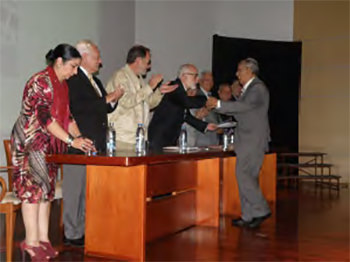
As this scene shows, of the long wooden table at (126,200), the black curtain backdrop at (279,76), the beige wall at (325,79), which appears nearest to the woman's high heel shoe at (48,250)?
the long wooden table at (126,200)

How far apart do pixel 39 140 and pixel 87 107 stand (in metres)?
0.78

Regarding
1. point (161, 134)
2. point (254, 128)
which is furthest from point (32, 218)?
point (254, 128)

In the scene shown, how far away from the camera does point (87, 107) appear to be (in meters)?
4.11

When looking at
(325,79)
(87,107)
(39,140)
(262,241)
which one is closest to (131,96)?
(87,107)

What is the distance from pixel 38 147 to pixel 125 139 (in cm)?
128

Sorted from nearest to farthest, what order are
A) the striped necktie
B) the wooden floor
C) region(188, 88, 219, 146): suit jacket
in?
the wooden floor < the striped necktie < region(188, 88, 219, 146): suit jacket

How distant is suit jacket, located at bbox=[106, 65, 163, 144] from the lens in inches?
177

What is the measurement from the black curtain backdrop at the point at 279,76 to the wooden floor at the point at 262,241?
359 centimetres

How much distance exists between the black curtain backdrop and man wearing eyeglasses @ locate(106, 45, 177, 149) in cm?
455

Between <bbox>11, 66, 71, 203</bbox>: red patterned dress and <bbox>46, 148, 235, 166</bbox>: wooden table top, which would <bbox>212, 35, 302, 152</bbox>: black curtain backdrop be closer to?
<bbox>46, 148, 235, 166</bbox>: wooden table top

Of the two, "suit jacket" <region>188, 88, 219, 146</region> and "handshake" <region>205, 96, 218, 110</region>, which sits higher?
"handshake" <region>205, 96, 218, 110</region>

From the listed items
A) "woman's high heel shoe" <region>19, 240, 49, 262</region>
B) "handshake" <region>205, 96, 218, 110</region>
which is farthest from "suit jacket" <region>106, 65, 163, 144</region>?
"woman's high heel shoe" <region>19, 240, 49, 262</region>

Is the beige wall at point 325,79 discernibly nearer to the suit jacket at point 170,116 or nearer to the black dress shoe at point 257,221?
the black dress shoe at point 257,221

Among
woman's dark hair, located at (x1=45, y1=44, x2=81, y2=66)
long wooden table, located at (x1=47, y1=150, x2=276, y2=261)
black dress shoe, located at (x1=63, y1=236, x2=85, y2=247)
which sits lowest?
black dress shoe, located at (x1=63, y1=236, x2=85, y2=247)
